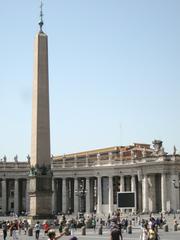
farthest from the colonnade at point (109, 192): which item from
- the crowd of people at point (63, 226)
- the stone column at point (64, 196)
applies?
the crowd of people at point (63, 226)

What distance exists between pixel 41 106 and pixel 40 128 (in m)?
1.60

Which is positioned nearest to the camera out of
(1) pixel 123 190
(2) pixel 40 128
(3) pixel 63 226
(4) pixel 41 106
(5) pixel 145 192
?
(2) pixel 40 128

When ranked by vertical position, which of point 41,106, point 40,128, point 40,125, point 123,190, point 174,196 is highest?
point 41,106

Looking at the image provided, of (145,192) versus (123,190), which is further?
(123,190)

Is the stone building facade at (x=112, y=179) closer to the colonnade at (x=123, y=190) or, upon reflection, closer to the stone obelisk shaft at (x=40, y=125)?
the colonnade at (x=123, y=190)

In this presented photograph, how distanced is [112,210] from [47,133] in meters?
45.7

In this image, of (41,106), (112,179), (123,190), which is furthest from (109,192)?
(41,106)

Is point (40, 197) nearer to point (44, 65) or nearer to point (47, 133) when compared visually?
point (47, 133)

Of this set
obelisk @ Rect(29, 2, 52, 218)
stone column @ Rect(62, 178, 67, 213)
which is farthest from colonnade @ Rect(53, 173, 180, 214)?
obelisk @ Rect(29, 2, 52, 218)

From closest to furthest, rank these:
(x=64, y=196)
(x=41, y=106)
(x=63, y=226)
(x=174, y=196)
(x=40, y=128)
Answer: (x=40, y=128)
(x=41, y=106)
(x=63, y=226)
(x=174, y=196)
(x=64, y=196)

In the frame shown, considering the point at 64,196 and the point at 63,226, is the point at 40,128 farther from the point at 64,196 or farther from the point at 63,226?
the point at 64,196

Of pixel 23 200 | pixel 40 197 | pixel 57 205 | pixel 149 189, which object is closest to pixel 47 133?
pixel 40 197

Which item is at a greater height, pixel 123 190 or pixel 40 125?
pixel 40 125

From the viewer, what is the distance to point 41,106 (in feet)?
137
